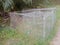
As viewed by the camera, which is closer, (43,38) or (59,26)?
(43,38)

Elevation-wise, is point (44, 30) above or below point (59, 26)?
above

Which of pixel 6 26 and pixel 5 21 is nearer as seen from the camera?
pixel 6 26

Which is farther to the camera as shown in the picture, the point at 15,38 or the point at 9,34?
the point at 9,34

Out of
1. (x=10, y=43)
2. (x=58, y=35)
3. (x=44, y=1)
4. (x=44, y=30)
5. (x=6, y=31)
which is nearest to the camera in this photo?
(x=10, y=43)

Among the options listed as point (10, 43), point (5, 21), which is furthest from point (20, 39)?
point (5, 21)

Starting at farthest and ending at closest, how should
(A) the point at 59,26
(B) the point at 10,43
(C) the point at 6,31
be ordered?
(A) the point at 59,26, (C) the point at 6,31, (B) the point at 10,43

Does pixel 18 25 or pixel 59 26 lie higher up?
pixel 18 25

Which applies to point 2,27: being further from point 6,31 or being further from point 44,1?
point 44,1

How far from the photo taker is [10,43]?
7.92 metres

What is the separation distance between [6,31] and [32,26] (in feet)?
4.64

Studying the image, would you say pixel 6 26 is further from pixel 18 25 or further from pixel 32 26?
pixel 32 26

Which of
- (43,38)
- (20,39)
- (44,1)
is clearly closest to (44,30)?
(43,38)

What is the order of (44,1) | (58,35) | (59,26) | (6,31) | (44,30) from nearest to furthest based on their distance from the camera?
(44,30)
(6,31)
(58,35)
(59,26)
(44,1)

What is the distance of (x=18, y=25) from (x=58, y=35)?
7.17 ft
